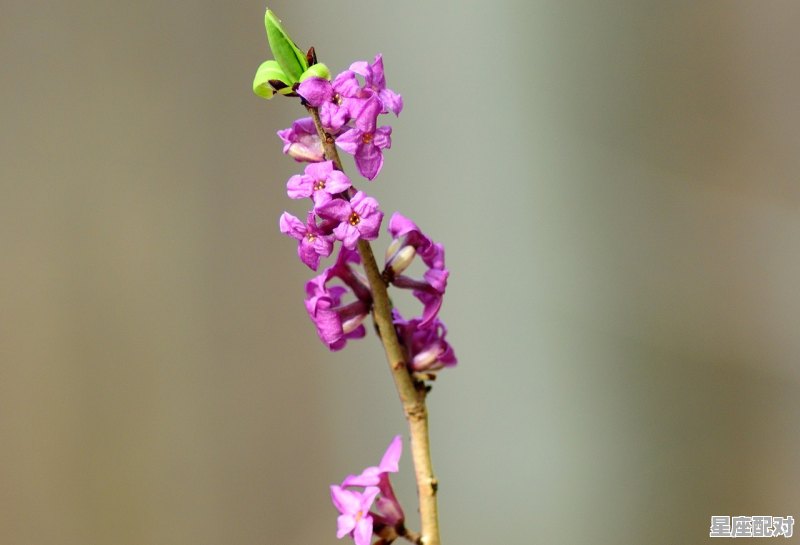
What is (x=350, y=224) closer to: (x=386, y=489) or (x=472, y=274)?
(x=386, y=489)

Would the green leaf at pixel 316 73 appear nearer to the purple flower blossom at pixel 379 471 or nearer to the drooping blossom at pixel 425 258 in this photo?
the drooping blossom at pixel 425 258

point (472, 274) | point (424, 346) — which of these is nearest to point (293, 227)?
point (424, 346)

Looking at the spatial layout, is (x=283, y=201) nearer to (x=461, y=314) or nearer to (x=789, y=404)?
(x=461, y=314)

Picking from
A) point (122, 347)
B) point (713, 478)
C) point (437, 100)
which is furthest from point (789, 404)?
point (122, 347)

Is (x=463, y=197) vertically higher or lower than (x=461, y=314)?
higher

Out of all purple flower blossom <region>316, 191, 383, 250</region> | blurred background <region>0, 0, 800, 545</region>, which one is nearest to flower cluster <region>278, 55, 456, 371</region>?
purple flower blossom <region>316, 191, 383, 250</region>

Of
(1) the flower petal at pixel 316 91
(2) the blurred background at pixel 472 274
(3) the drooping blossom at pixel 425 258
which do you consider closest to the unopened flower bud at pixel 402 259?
(3) the drooping blossom at pixel 425 258
